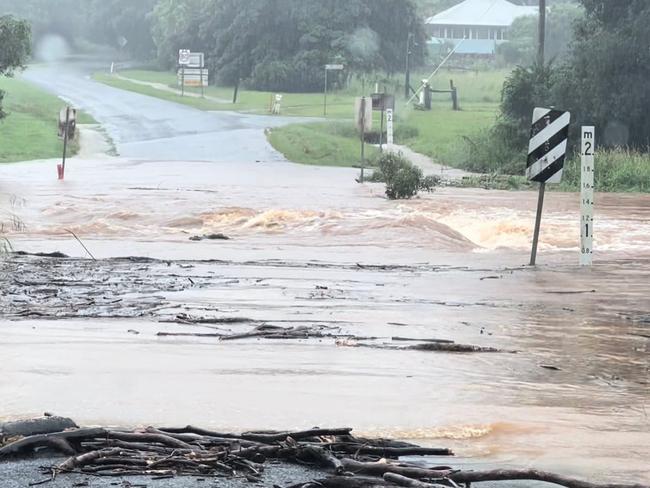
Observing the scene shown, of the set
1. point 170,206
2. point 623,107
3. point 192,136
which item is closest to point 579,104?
point 623,107

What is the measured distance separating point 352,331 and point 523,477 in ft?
15.1

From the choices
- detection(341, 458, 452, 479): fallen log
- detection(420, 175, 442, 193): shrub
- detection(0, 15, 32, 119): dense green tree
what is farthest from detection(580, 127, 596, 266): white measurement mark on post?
detection(0, 15, 32, 119): dense green tree

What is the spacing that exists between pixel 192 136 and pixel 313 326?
4330cm

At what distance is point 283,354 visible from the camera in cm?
877

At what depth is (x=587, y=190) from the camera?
14969 mm

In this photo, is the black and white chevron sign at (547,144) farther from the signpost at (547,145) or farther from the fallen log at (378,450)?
the fallen log at (378,450)

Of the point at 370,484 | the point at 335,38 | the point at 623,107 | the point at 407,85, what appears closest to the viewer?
the point at 370,484

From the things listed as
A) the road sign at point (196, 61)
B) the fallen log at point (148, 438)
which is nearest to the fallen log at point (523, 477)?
the fallen log at point (148, 438)

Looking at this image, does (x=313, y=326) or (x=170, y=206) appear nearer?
(x=313, y=326)

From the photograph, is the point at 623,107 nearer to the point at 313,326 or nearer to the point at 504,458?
the point at 313,326

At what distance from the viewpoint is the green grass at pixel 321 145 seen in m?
44.4

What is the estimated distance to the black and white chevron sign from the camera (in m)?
14.5

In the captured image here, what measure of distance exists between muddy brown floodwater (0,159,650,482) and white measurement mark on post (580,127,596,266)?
0.25 meters

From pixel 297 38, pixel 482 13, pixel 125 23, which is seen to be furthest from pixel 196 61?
pixel 482 13
